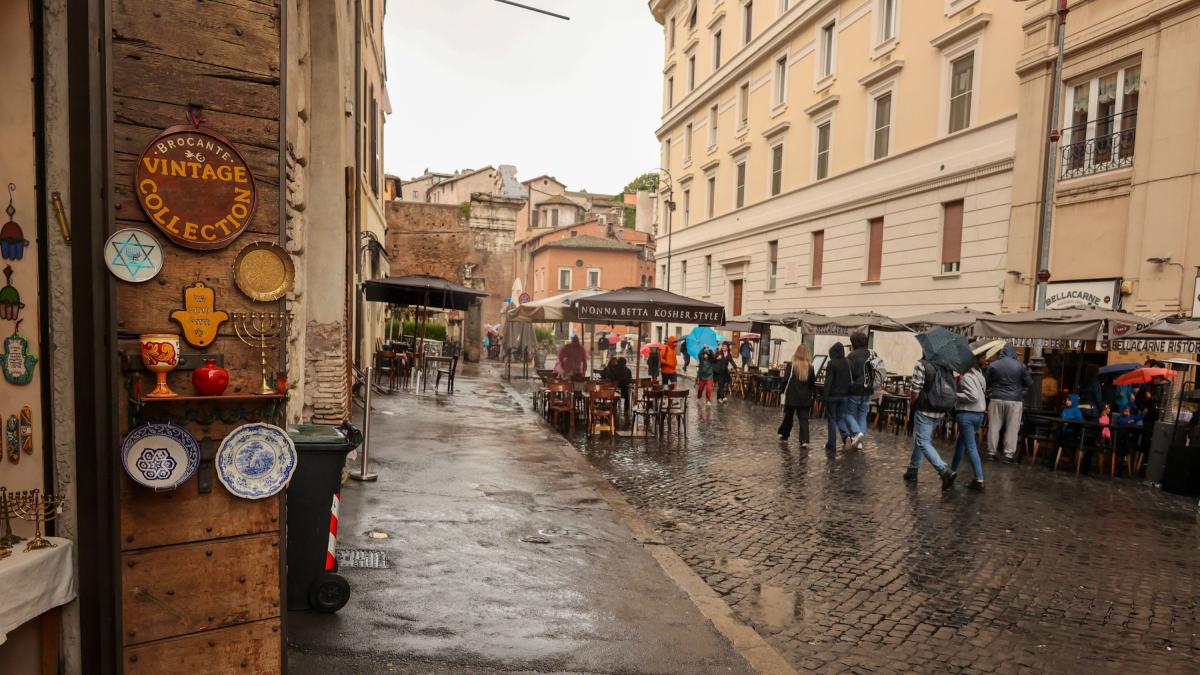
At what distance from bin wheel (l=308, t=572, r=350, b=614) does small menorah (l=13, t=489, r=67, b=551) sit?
156 centimetres

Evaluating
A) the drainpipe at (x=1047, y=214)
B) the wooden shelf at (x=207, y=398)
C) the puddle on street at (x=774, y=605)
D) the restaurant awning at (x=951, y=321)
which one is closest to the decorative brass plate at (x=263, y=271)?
the wooden shelf at (x=207, y=398)

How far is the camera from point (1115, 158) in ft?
45.1

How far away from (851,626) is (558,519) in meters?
2.78

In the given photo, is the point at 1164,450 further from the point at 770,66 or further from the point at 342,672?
the point at 770,66

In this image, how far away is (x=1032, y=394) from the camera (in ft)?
40.4

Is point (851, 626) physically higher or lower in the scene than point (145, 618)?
lower

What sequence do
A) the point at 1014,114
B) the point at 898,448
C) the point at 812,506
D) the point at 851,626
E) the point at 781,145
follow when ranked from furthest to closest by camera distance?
the point at 781,145
the point at 1014,114
the point at 898,448
the point at 812,506
the point at 851,626

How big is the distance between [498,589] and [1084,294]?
14.1 metres

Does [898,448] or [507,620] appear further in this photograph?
[898,448]

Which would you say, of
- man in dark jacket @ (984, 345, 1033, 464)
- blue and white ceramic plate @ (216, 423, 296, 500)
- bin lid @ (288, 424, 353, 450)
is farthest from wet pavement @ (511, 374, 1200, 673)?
blue and white ceramic plate @ (216, 423, 296, 500)

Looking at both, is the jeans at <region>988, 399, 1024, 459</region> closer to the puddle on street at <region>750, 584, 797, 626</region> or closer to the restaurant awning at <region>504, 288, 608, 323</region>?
the restaurant awning at <region>504, 288, 608, 323</region>

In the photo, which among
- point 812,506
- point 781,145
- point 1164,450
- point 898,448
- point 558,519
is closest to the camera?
point 558,519

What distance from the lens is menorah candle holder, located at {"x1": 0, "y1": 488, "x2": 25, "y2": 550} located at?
103 inches

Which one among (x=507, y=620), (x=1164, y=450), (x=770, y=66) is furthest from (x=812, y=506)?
(x=770, y=66)
